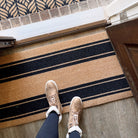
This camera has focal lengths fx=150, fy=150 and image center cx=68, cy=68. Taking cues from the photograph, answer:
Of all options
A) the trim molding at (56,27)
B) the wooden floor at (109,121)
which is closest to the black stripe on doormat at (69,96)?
the wooden floor at (109,121)

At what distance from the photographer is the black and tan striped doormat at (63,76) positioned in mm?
1173

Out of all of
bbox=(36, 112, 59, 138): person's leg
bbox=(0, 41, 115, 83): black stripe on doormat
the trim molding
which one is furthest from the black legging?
the trim molding

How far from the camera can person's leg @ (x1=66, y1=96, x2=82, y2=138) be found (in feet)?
3.61

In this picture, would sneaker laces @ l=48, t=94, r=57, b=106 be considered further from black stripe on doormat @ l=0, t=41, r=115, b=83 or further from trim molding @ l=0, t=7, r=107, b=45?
trim molding @ l=0, t=7, r=107, b=45

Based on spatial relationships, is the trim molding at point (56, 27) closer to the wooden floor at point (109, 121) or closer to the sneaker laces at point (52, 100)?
the wooden floor at point (109, 121)

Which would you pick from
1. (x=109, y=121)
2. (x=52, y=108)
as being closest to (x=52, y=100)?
(x=52, y=108)

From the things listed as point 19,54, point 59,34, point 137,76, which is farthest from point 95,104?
point 19,54

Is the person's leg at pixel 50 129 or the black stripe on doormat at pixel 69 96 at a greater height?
the black stripe on doormat at pixel 69 96

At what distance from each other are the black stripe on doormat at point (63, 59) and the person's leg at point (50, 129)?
1.22 ft

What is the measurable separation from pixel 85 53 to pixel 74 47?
0.10 m

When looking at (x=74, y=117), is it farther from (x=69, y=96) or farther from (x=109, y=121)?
(x=109, y=121)

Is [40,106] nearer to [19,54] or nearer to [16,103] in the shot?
[16,103]

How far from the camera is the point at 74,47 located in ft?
3.85

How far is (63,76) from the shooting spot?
1185mm
